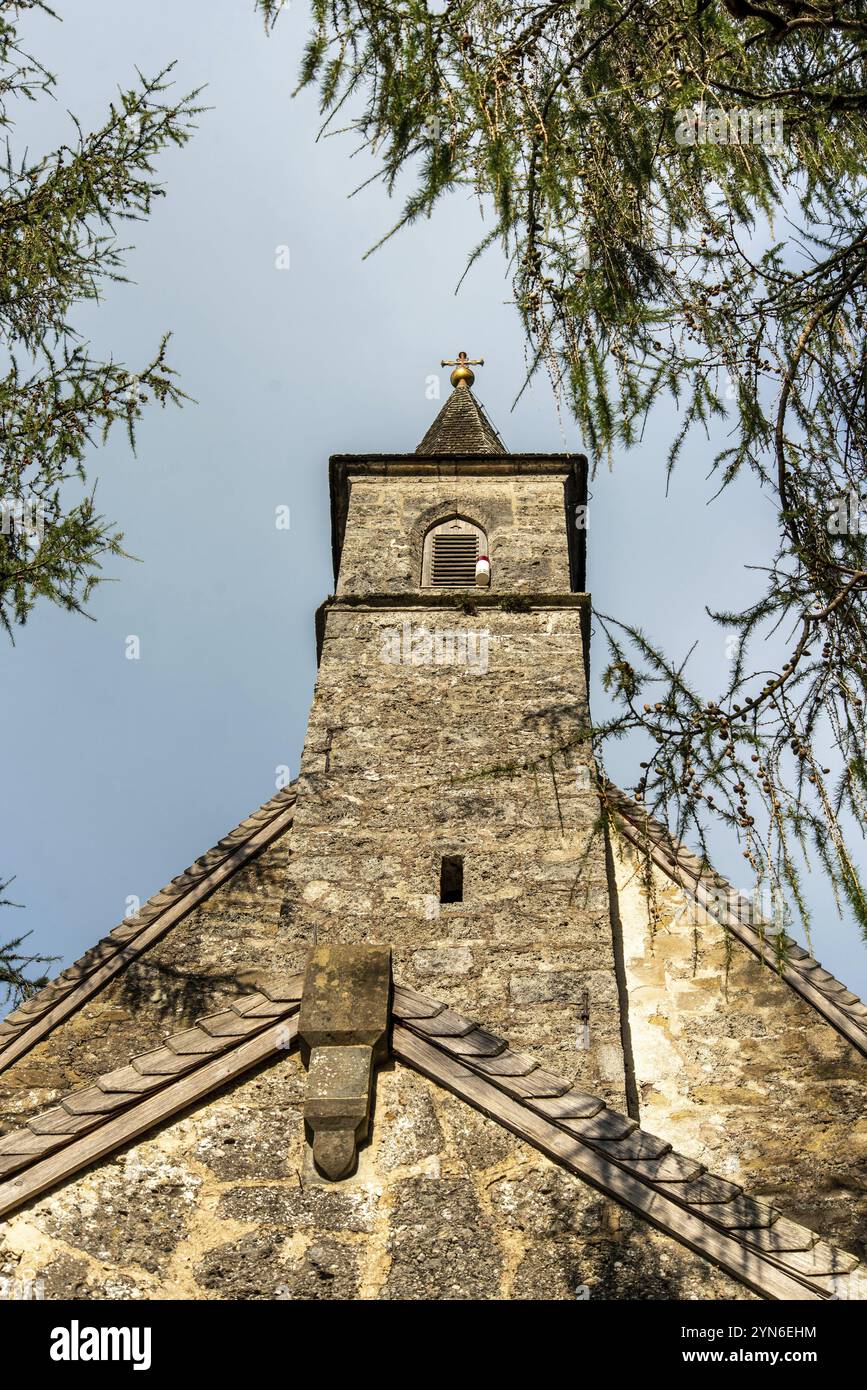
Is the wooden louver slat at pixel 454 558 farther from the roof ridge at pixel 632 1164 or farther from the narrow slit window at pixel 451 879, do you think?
the roof ridge at pixel 632 1164

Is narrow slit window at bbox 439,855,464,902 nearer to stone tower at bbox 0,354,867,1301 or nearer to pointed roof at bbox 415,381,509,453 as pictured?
stone tower at bbox 0,354,867,1301

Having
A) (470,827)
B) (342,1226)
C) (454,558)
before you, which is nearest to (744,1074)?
(470,827)

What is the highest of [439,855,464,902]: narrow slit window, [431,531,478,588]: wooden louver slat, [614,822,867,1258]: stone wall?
[431,531,478,588]: wooden louver slat

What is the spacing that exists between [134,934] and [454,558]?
165 inches

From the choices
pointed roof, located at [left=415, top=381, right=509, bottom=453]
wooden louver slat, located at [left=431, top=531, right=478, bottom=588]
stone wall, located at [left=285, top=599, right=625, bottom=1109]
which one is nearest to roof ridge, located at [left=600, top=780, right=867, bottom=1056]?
stone wall, located at [left=285, top=599, right=625, bottom=1109]

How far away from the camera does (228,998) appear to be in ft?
26.7

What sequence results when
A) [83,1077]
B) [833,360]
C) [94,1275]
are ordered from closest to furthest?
1. [94,1275]
2. [833,360]
3. [83,1077]

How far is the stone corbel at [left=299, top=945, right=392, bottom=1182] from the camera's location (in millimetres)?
4320

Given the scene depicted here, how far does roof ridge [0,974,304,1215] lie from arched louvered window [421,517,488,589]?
669 cm

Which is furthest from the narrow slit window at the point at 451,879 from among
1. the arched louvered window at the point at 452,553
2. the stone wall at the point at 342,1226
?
the stone wall at the point at 342,1226

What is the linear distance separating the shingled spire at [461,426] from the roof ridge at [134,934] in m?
4.69
